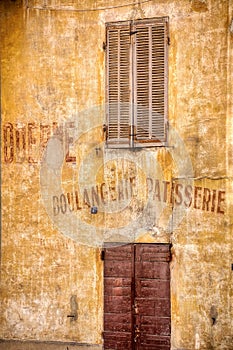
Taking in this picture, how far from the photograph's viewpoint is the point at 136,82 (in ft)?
27.7

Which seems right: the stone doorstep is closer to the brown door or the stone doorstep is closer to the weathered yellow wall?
the weathered yellow wall

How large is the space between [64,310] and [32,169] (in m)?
2.50

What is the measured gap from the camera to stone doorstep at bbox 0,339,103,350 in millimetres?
8508

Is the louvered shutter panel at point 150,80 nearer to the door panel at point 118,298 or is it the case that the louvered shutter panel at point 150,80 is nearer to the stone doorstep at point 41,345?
the door panel at point 118,298

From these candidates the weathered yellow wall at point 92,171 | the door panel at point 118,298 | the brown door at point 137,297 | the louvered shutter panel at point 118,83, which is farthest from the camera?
the louvered shutter panel at point 118,83

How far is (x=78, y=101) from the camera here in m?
8.59

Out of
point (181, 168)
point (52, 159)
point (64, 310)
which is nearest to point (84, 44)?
point (52, 159)

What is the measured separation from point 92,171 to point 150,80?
1.83m

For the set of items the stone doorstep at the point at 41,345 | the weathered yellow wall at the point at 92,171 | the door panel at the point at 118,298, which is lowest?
the stone doorstep at the point at 41,345

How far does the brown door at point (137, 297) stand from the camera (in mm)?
8266

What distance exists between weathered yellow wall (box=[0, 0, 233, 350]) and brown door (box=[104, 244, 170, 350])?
0.15 metres

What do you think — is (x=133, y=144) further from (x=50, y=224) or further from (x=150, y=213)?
(x=50, y=224)

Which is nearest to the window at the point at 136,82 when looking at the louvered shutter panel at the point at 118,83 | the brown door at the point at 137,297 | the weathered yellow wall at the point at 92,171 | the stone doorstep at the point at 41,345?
the louvered shutter panel at the point at 118,83

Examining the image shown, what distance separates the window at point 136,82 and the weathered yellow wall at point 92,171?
0.16 m
